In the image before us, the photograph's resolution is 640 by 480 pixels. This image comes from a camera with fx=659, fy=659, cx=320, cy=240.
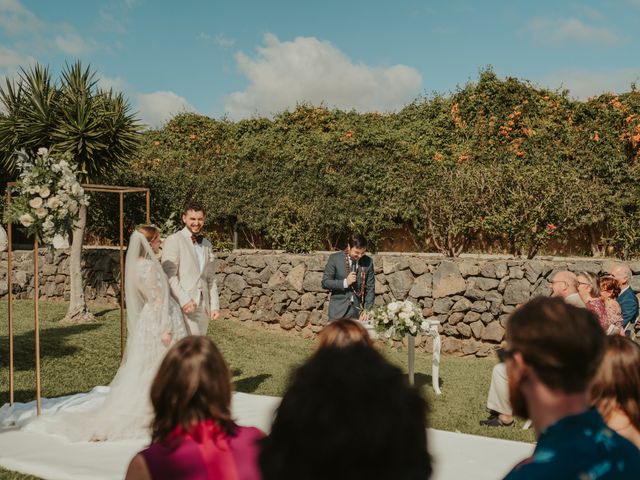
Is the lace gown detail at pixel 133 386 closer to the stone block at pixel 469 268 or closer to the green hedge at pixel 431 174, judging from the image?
the stone block at pixel 469 268

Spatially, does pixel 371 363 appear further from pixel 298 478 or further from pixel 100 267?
pixel 100 267

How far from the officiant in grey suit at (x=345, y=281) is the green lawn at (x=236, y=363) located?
1.13m

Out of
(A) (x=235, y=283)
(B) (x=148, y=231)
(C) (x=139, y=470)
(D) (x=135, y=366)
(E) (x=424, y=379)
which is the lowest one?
(E) (x=424, y=379)

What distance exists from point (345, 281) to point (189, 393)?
188 inches

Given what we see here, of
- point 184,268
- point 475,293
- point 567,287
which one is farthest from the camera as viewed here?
→ point 475,293

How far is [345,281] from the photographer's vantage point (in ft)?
22.3

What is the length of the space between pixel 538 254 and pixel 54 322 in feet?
28.3

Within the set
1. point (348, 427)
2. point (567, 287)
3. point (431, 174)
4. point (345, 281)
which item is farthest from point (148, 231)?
point (431, 174)

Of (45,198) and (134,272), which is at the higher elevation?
(45,198)

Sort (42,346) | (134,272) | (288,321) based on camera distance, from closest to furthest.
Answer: (134,272), (42,346), (288,321)

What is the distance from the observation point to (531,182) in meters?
10.9

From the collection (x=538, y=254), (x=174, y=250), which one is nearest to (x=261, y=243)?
(x=538, y=254)

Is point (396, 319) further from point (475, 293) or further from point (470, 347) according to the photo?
point (470, 347)

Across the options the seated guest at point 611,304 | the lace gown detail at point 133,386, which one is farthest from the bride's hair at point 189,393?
the seated guest at point 611,304
